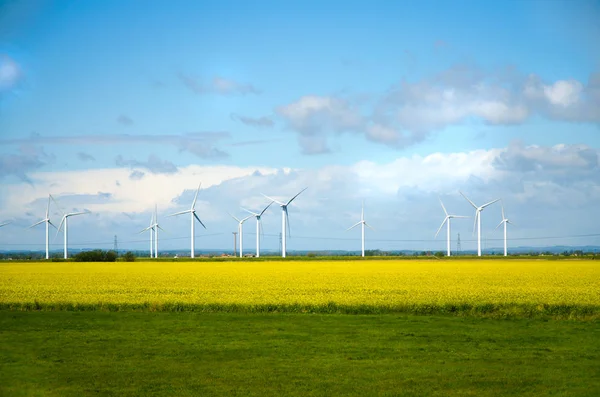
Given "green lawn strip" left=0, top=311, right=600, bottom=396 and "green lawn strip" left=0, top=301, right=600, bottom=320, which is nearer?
"green lawn strip" left=0, top=311, right=600, bottom=396

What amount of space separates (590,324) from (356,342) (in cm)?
1122

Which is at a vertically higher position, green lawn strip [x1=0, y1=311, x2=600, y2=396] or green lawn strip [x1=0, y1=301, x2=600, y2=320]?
green lawn strip [x1=0, y1=311, x2=600, y2=396]

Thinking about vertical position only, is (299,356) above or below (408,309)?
above

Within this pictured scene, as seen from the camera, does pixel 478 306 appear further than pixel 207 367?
Yes

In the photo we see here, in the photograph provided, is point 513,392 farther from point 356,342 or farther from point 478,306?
point 478,306

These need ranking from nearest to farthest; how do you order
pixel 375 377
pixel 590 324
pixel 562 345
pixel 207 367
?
pixel 375 377 < pixel 207 367 < pixel 562 345 < pixel 590 324

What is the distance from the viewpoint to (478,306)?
30.7 metres

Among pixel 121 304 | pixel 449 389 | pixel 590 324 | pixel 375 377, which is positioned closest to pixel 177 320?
pixel 121 304

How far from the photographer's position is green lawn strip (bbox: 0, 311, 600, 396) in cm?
1491

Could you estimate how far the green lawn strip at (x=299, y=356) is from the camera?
1491cm

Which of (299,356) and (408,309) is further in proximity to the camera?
(408,309)

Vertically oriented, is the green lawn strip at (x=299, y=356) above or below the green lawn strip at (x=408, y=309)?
above

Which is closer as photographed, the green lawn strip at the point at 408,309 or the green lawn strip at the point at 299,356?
the green lawn strip at the point at 299,356

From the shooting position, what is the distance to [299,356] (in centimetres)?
1844
